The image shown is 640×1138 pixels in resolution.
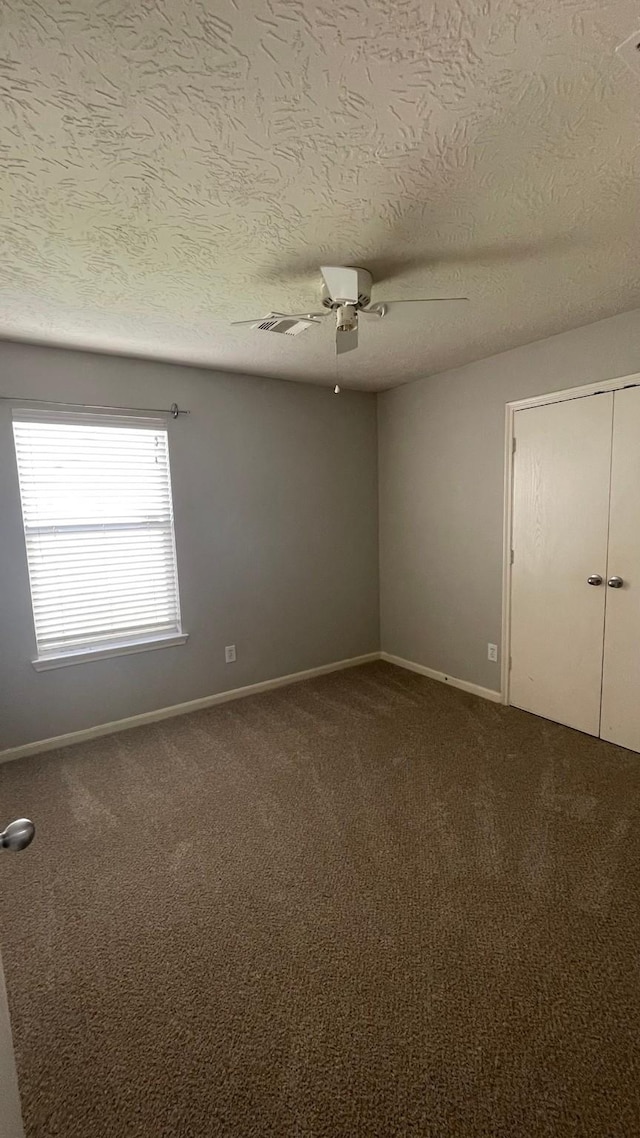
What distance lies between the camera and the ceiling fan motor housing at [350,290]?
1874mm

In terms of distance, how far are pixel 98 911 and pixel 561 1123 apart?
60.6 inches

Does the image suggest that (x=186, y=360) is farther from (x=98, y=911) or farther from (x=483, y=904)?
(x=483, y=904)

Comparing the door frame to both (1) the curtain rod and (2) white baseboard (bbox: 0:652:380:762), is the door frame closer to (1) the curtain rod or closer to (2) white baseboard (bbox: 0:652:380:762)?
(2) white baseboard (bbox: 0:652:380:762)

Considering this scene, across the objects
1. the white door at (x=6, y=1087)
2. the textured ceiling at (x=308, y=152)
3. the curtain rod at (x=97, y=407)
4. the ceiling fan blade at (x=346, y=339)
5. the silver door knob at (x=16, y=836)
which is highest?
the textured ceiling at (x=308, y=152)

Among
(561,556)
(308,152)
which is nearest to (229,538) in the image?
(561,556)

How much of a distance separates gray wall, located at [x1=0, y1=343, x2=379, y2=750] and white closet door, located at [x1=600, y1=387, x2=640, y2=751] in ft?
6.65

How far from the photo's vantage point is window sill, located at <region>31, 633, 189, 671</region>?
2934 mm

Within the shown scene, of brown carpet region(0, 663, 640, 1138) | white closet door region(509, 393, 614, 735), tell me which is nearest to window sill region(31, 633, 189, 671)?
brown carpet region(0, 663, 640, 1138)

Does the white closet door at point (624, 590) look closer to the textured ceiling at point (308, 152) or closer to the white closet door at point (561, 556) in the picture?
the white closet door at point (561, 556)

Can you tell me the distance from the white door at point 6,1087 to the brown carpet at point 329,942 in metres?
0.49

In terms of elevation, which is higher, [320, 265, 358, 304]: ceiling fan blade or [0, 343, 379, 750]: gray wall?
[320, 265, 358, 304]: ceiling fan blade

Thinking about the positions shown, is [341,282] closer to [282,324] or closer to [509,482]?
[282,324]

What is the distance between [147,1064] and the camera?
49.9 inches

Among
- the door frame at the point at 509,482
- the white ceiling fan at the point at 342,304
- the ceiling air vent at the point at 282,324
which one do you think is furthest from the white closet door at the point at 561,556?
the ceiling air vent at the point at 282,324
